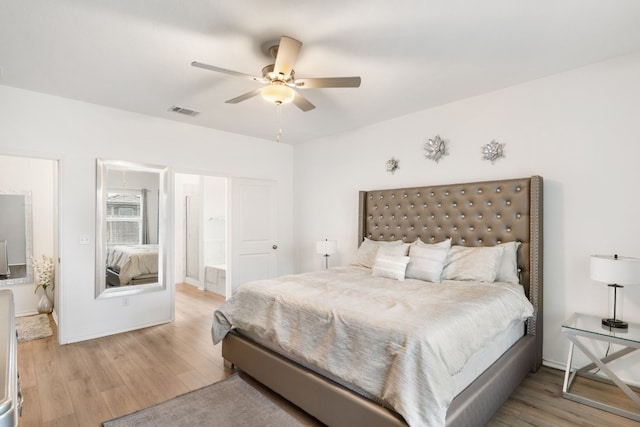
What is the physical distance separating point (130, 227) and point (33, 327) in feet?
5.53

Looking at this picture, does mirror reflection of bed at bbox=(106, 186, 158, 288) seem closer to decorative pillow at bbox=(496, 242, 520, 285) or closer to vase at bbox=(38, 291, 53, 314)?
vase at bbox=(38, 291, 53, 314)

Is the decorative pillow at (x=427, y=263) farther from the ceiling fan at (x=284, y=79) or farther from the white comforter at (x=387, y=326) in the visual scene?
the ceiling fan at (x=284, y=79)

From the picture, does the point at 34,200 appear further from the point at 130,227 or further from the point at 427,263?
the point at 427,263

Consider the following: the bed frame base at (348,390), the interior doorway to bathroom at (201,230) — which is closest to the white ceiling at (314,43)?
the bed frame base at (348,390)

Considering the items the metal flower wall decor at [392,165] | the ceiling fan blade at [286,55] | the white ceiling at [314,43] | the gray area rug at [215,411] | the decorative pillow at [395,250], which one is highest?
the white ceiling at [314,43]

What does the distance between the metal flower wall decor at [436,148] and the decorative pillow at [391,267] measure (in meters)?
1.32

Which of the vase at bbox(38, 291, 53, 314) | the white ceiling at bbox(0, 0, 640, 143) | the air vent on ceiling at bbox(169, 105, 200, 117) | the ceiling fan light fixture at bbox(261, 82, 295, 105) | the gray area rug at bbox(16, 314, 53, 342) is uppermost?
the white ceiling at bbox(0, 0, 640, 143)

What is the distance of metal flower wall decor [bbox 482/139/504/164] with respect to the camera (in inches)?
133

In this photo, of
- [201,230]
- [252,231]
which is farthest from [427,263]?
[201,230]

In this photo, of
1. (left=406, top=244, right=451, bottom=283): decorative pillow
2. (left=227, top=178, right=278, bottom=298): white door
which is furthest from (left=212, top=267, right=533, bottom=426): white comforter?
(left=227, top=178, right=278, bottom=298): white door

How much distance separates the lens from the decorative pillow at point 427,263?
10.4 feet

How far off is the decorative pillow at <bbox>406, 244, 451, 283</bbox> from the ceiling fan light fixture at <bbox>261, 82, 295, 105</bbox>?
78.1 inches

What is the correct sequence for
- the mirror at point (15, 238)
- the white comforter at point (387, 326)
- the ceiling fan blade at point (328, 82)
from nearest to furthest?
1. the white comforter at point (387, 326)
2. the ceiling fan blade at point (328, 82)
3. the mirror at point (15, 238)

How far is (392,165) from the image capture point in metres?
4.33
